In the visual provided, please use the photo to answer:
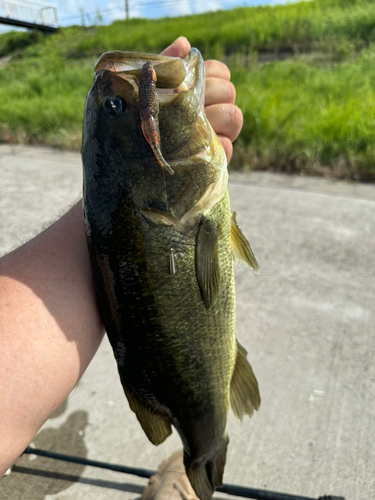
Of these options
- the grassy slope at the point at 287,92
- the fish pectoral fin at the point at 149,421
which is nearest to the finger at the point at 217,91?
the fish pectoral fin at the point at 149,421

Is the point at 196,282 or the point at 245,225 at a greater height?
the point at 196,282

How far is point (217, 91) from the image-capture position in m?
1.43

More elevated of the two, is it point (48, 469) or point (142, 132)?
point (142, 132)

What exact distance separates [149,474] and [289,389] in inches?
31.6

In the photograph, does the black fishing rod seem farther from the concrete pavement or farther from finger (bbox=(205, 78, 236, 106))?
finger (bbox=(205, 78, 236, 106))

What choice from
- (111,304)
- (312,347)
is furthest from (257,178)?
(111,304)

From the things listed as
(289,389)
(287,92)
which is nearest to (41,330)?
(289,389)

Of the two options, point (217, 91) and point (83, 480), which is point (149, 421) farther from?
point (217, 91)

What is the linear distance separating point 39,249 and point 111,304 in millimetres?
379

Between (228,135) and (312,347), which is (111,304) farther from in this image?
(312,347)

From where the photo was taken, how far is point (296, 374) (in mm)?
2119

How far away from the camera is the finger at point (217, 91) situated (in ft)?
4.66

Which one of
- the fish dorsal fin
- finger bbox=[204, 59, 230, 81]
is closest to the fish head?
the fish dorsal fin

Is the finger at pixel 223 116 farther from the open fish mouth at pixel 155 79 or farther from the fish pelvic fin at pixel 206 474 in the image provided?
the fish pelvic fin at pixel 206 474
